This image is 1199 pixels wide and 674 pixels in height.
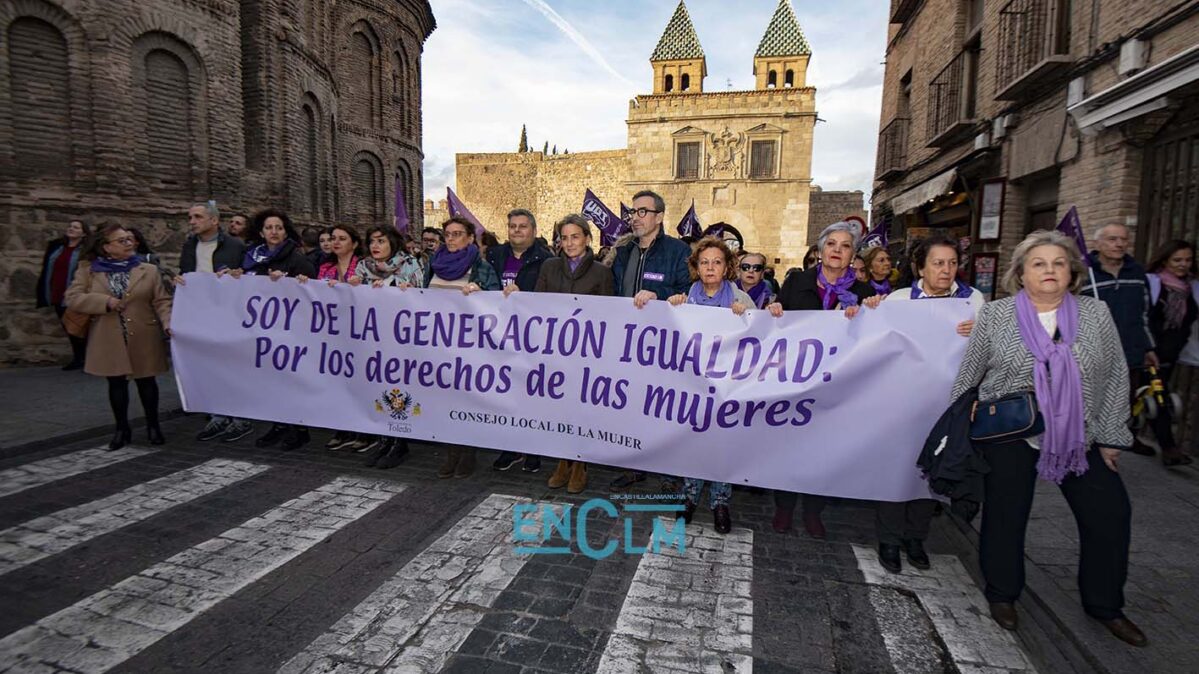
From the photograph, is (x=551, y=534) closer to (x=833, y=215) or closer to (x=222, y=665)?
(x=222, y=665)

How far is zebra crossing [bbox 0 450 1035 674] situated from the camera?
8.92 ft

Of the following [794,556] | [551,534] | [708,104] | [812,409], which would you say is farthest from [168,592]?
[708,104]

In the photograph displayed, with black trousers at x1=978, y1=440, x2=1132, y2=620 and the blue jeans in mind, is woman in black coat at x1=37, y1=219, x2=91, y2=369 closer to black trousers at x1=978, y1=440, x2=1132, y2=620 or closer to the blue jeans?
the blue jeans

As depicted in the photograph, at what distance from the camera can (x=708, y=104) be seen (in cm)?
3931

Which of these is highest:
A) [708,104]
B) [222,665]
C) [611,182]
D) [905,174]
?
[708,104]

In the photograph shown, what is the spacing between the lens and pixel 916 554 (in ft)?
12.3

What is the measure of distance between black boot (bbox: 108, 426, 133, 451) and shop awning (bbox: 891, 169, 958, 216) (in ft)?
41.6

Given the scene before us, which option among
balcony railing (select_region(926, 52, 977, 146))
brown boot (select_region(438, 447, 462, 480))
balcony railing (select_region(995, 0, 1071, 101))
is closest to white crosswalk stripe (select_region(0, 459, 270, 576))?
brown boot (select_region(438, 447, 462, 480))

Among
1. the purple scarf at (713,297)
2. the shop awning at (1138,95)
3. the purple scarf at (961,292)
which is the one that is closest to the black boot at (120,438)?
the purple scarf at (713,297)

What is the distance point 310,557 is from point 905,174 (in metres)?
15.9

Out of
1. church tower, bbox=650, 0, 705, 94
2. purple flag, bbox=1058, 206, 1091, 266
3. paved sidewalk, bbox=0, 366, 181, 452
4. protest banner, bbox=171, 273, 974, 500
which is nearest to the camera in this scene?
protest banner, bbox=171, 273, 974, 500

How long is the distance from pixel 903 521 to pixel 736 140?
38873 mm

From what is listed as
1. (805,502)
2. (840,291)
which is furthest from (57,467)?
(840,291)

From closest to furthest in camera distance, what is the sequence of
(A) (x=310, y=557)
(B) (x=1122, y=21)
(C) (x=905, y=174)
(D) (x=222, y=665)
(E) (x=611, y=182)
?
(D) (x=222, y=665) < (A) (x=310, y=557) < (B) (x=1122, y=21) < (C) (x=905, y=174) < (E) (x=611, y=182)
